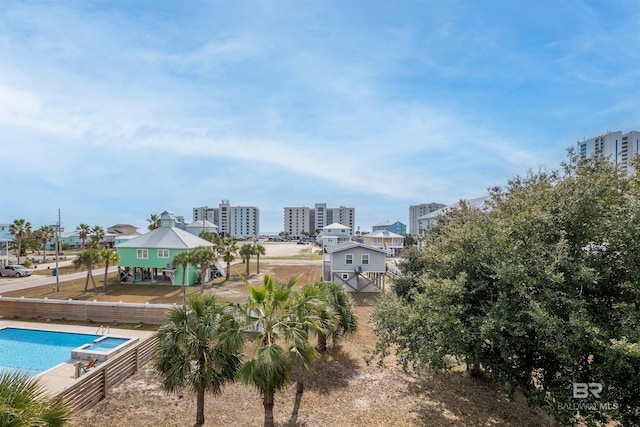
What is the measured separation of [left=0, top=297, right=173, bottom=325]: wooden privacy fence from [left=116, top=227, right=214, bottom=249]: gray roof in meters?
11.7

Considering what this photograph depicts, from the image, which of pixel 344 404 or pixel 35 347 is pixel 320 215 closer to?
pixel 35 347

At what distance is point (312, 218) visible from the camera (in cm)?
17625

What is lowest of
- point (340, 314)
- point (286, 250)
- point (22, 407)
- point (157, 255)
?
point (286, 250)

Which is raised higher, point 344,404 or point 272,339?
point 272,339

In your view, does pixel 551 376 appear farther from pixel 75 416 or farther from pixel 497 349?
pixel 75 416

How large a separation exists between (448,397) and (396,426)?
128 inches

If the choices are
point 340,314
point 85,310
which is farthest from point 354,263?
point 85,310

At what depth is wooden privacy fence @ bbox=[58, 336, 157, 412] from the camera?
32.3ft

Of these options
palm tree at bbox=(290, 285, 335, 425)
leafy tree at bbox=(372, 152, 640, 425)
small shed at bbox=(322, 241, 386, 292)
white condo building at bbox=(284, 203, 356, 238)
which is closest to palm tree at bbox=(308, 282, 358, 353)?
palm tree at bbox=(290, 285, 335, 425)

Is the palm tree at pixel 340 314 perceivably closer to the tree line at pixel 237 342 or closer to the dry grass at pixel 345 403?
the dry grass at pixel 345 403

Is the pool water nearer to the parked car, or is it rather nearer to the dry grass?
the dry grass

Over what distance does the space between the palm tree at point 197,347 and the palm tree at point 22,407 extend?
3493 mm

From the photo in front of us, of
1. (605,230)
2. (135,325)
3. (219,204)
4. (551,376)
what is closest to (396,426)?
(551,376)

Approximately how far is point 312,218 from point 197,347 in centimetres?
16766
